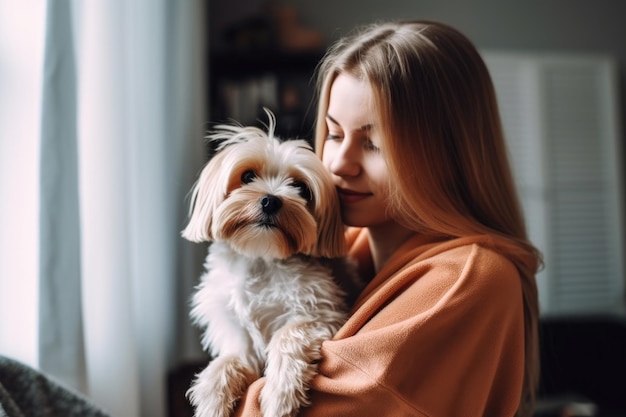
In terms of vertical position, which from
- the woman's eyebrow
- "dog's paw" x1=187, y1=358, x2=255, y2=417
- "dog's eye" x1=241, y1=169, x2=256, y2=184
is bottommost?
"dog's paw" x1=187, y1=358, x2=255, y2=417

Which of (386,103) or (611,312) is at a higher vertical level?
(386,103)

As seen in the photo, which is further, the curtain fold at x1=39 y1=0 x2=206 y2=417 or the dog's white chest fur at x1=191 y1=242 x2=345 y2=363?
the curtain fold at x1=39 y1=0 x2=206 y2=417

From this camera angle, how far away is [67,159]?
4.12 feet

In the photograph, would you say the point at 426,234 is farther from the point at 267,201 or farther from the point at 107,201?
the point at 107,201

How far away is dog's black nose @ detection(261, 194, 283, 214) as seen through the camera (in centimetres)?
98

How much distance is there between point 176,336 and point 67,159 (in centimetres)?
132

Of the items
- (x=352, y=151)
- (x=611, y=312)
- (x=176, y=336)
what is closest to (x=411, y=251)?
(x=352, y=151)

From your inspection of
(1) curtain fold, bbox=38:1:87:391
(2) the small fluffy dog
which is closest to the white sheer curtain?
(1) curtain fold, bbox=38:1:87:391

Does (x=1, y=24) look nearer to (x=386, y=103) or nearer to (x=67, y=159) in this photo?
(x=67, y=159)

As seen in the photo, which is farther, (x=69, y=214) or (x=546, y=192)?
(x=546, y=192)

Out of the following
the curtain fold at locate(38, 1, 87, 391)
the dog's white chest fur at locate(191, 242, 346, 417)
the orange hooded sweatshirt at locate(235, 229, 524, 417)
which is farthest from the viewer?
the curtain fold at locate(38, 1, 87, 391)

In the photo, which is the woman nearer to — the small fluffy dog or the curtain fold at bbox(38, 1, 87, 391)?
the small fluffy dog

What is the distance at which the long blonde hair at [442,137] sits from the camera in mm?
978

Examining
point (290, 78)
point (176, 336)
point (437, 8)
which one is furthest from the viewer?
point (437, 8)
